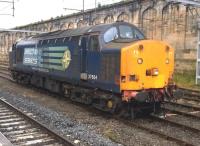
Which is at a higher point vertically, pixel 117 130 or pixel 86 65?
pixel 86 65

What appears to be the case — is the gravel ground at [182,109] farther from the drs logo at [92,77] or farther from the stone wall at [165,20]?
the stone wall at [165,20]

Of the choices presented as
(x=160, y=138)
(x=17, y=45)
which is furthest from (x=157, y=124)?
(x=17, y=45)

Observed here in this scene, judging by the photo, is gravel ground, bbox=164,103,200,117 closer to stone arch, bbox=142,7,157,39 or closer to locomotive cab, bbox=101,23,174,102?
locomotive cab, bbox=101,23,174,102

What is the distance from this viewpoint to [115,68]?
11984 millimetres

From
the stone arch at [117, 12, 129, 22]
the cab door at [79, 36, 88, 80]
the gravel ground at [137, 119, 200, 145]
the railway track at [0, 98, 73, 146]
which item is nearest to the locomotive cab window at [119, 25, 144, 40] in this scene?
the cab door at [79, 36, 88, 80]

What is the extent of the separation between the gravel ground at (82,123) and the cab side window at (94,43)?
2264 millimetres

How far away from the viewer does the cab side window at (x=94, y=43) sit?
13172 millimetres

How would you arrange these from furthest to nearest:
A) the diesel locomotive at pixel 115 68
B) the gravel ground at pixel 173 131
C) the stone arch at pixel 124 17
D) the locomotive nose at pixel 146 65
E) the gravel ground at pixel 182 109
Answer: the stone arch at pixel 124 17
the gravel ground at pixel 182 109
the diesel locomotive at pixel 115 68
the locomotive nose at pixel 146 65
the gravel ground at pixel 173 131

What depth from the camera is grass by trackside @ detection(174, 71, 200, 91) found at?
22.3 meters

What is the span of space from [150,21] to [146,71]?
18.7 meters

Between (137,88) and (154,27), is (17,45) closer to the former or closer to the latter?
(154,27)

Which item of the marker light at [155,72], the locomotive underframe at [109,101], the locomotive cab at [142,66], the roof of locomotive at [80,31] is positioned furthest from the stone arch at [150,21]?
the marker light at [155,72]

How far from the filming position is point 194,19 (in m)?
26.0

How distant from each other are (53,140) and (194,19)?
60.7 feet
